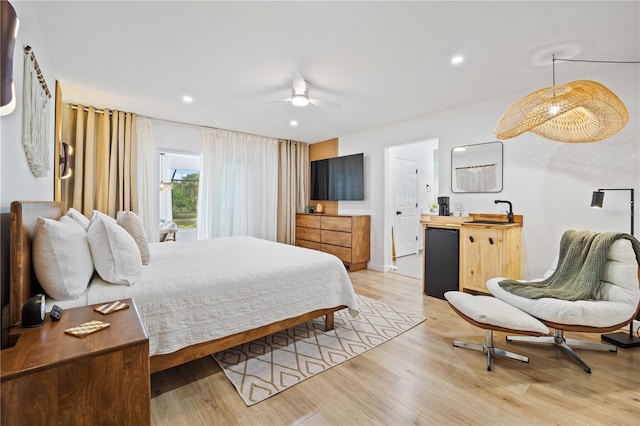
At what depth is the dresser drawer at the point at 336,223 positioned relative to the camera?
4844 mm

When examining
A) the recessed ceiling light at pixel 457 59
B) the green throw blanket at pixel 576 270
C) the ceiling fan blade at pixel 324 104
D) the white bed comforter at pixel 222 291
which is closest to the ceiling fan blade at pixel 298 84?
the ceiling fan blade at pixel 324 104

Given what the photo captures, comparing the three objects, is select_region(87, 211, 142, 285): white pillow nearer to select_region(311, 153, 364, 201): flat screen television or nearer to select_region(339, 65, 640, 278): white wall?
select_region(339, 65, 640, 278): white wall

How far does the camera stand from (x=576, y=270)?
234cm

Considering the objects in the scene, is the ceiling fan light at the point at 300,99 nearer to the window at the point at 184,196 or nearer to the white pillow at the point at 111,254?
the white pillow at the point at 111,254

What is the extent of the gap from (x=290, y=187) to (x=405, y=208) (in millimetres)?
2502

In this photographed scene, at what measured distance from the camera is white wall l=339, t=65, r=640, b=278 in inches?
106

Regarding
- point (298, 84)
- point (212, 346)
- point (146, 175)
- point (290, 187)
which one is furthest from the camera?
point (290, 187)

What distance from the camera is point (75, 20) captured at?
202 cm

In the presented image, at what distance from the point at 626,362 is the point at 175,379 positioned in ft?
10.5

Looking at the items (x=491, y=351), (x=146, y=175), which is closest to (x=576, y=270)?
(x=491, y=351)

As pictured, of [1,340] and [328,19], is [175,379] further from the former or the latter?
[328,19]

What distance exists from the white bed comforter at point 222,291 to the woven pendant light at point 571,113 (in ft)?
6.07

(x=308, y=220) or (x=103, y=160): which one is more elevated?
(x=103, y=160)

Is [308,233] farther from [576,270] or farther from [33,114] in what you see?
[33,114]
